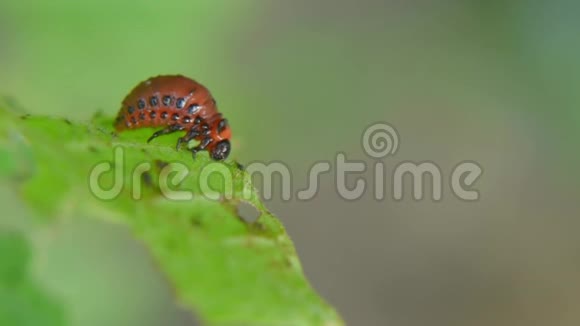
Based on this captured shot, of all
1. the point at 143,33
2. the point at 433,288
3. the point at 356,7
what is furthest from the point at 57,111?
the point at 356,7

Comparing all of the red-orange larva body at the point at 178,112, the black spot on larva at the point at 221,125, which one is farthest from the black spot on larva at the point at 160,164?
the black spot on larva at the point at 221,125

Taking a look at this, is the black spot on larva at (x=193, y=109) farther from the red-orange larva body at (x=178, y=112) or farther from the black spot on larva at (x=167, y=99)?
the black spot on larva at (x=167, y=99)

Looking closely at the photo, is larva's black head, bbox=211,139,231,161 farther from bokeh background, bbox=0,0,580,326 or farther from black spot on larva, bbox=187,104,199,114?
bokeh background, bbox=0,0,580,326

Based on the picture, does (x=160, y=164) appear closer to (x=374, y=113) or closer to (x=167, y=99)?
(x=167, y=99)

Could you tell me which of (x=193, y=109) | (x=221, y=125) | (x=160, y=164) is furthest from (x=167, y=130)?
(x=160, y=164)

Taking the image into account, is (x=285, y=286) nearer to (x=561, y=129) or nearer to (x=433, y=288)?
(x=433, y=288)

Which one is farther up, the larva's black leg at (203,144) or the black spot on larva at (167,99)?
the black spot on larva at (167,99)

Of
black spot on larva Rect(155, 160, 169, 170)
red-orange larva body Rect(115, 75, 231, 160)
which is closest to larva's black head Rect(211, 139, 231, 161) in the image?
red-orange larva body Rect(115, 75, 231, 160)
